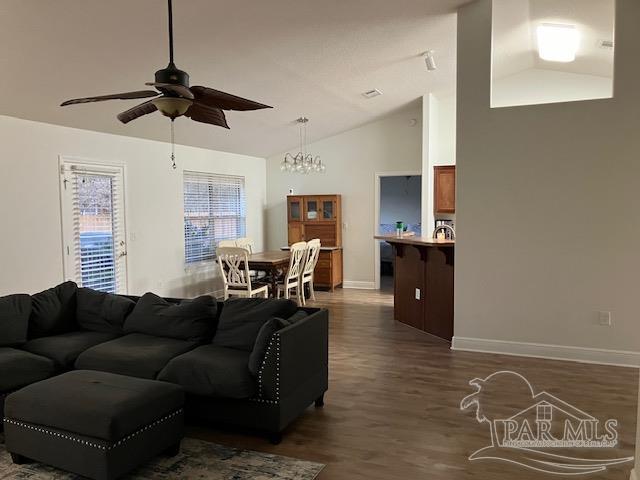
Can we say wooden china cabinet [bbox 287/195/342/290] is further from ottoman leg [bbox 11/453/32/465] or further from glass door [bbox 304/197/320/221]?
ottoman leg [bbox 11/453/32/465]

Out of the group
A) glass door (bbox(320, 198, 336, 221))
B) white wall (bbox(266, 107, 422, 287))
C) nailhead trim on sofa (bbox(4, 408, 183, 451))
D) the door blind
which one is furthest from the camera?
glass door (bbox(320, 198, 336, 221))

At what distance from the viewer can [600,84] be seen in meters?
7.37

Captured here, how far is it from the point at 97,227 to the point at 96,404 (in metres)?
3.73

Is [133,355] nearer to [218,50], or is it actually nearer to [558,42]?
[218,50]

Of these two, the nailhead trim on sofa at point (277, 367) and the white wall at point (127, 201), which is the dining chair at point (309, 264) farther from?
the nailhead trim on sofa at point (277, 367)

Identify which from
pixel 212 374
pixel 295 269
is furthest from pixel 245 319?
pixel 295 269

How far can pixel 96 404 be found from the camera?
2.72 meters

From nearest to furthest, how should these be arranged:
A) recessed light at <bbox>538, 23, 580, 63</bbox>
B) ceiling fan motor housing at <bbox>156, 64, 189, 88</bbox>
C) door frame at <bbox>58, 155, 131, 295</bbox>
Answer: ceiling fan motor housing at <bbox>156, 64, 189, 88</bbox>, door frame at <bbox>58, 155, 131, 295</bbox>, recessed light at <bbox>538, 23, 580, 63</bbox>

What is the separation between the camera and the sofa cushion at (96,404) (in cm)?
264

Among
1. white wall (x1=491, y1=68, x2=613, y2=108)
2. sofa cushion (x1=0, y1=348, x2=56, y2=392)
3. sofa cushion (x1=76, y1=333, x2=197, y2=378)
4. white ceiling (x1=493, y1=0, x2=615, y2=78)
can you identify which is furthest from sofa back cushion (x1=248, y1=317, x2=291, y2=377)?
white wall (x1=491, y1=68, x2=613, y2=108)

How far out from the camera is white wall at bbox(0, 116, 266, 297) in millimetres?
5020

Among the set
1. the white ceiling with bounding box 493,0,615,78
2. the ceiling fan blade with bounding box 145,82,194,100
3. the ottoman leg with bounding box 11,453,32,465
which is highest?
the white ceiling with bounding box 493,0,615,78

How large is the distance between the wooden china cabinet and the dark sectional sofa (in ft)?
16.2

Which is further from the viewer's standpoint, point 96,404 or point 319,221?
Result: point 319,221
